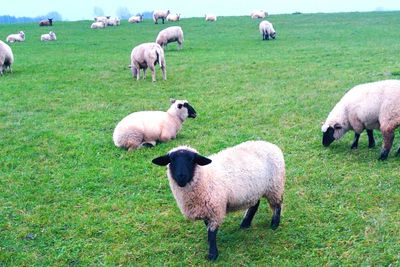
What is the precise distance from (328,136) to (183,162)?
179 inches

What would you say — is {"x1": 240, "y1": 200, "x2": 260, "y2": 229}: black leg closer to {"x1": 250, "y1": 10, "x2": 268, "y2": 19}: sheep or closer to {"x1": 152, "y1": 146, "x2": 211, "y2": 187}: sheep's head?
{"x1": 152, "y1": 146, "x2": 211, "y2": 187}: sheep's head

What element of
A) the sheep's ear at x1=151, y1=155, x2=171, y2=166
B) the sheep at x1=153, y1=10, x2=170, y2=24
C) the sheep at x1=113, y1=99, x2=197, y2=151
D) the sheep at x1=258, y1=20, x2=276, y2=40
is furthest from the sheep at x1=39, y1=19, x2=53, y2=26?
the sheep's ear at x1=151, y1=155, x2=171, y2=166

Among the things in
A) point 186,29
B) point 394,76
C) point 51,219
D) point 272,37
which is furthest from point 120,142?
point 186,29

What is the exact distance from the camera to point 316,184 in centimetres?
719

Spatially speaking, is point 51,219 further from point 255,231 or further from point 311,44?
point 311,44

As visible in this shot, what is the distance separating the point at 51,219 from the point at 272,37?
25.9 metres

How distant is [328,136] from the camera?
8.84 meters

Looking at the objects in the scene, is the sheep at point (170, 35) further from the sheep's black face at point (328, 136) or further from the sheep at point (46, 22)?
the sheep at point (46, 22)

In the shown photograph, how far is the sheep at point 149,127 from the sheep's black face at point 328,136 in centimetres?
271

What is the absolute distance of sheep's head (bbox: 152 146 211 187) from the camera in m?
5.08

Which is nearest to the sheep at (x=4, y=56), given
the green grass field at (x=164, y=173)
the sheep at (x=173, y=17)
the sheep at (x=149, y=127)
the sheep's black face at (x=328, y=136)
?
the green grass field at (x=164, y=173)

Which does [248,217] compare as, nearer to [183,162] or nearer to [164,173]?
[183,162]

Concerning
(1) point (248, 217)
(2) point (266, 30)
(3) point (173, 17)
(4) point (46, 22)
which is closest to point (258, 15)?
(3) point (173, 17)

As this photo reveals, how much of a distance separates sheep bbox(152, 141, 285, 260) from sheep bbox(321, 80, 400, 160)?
2.92m
